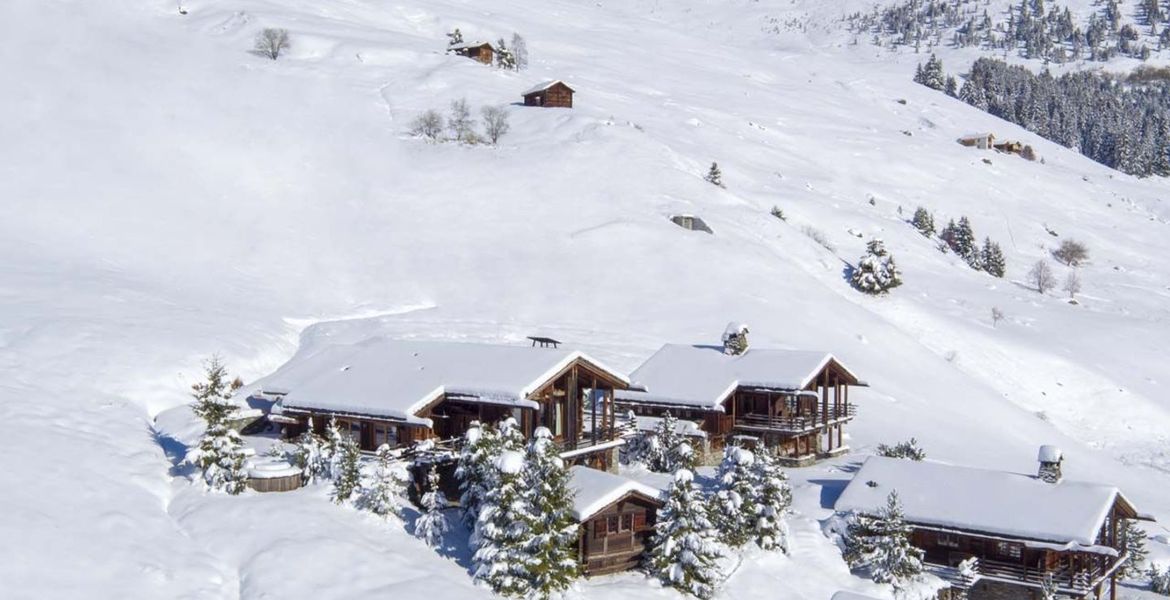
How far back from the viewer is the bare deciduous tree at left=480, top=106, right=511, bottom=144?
8688cm

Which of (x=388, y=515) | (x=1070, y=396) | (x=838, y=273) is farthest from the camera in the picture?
(x=838, y=273)

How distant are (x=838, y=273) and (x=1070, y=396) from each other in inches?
710

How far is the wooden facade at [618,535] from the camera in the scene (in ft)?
106

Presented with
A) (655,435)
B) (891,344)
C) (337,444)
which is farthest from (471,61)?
(337,444)

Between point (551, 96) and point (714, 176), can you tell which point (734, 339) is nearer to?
point (714, 176)

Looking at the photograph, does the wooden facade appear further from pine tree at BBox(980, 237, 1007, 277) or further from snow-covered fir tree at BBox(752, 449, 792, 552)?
pine tree at BBox(980, 237, 1007, 277)

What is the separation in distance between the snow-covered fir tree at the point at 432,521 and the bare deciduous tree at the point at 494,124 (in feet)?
187

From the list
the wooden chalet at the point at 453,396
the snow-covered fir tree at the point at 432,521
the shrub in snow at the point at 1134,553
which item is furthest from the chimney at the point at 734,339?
the snow-covered fir tree at the point at 432,521

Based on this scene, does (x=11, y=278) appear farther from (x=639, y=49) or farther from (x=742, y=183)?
(x=639, y=49)

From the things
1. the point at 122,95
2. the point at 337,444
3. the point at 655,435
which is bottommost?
the point at 655,435

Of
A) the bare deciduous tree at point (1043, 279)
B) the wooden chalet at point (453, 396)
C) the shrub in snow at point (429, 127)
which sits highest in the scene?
the shrub in snow at point (429, 127)

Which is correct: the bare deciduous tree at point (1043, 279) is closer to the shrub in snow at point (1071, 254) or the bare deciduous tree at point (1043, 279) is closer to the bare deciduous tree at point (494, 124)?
the shrub in snow at point (1071, 254)

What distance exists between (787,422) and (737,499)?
12.7m

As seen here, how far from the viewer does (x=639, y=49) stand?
5925 inches
